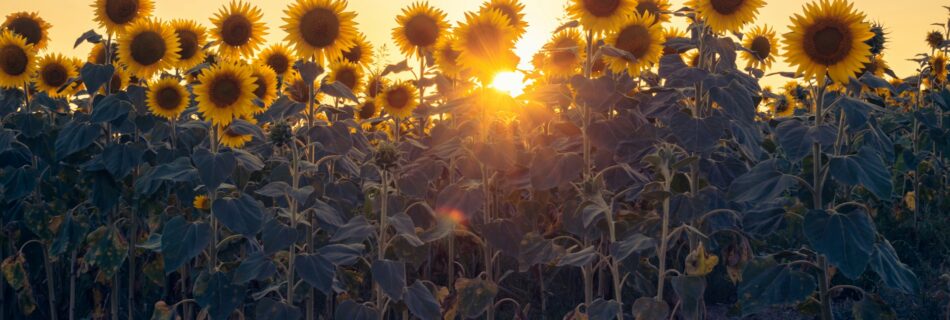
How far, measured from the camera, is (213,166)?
3393 millimetres

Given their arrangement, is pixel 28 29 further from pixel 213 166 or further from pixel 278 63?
pixel 213 166

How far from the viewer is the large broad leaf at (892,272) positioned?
3025 mm

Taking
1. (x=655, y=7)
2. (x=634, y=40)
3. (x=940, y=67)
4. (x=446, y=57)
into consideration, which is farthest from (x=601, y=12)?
(x=940, y=67)

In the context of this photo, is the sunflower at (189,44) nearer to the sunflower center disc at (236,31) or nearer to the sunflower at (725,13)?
the sunflower center disc at (236,31)

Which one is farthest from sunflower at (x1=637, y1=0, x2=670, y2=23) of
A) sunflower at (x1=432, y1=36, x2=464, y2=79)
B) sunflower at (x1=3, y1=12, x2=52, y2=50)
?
sunflower at (x1=3, y1=12, x2=52, y2=50)

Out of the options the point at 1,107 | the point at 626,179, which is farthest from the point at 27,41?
the point at 626,179

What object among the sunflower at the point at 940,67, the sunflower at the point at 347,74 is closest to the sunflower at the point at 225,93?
the sunflower at the point at 347,74

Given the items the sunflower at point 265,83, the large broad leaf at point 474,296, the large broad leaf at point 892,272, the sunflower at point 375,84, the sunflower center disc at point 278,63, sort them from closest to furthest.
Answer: the large broad leaf at point 892,272 < the large broad leaf at point 474,296 < the sunflower at point 265,83 < the sunflower center disc at point 278,63 < the sunflower at point 375,84

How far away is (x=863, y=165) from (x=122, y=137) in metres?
4.23

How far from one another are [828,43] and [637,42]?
111 centimetres

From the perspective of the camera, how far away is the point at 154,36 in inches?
183

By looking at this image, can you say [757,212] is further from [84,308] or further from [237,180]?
[84,308]

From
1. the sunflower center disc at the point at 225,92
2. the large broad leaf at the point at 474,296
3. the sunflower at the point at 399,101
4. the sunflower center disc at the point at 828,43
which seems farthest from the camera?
the sunflower at the point at 399,101

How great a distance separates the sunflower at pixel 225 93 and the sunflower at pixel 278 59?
141 centimetres
